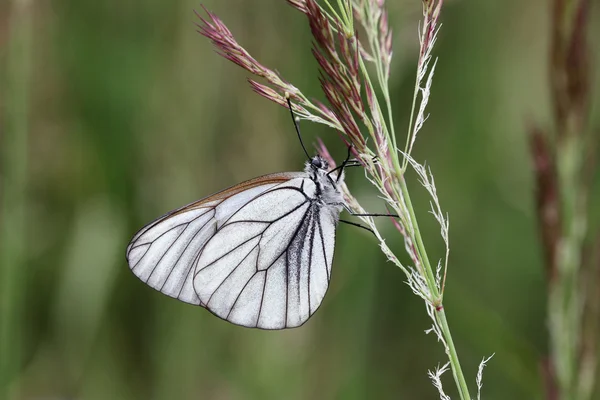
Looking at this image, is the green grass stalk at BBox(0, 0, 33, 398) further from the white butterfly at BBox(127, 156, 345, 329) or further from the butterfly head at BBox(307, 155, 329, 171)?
the butterfly head at BBox(307, 155, 329, 171)

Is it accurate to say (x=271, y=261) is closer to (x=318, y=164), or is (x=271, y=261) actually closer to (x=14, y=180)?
(x=318, y=164)

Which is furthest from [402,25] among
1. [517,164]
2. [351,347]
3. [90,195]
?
[90,195]

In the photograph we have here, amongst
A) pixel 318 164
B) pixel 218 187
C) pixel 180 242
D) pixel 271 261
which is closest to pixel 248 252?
pixel 271 261

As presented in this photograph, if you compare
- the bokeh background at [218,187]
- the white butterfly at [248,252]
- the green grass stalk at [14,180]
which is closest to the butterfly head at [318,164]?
the white butterfly at [248,252]

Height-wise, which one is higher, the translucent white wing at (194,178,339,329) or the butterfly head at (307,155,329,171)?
the butterfly head at (307,155,329,171)

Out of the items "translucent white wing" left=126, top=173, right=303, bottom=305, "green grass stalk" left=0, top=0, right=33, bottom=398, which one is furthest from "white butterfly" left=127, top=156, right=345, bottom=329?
"green grass stalk" left=0, top=0, right=33, bottom=398

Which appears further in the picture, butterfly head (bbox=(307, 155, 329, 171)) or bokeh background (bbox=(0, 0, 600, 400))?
bokeh background (bbox=(0, 0, 600, 400))
